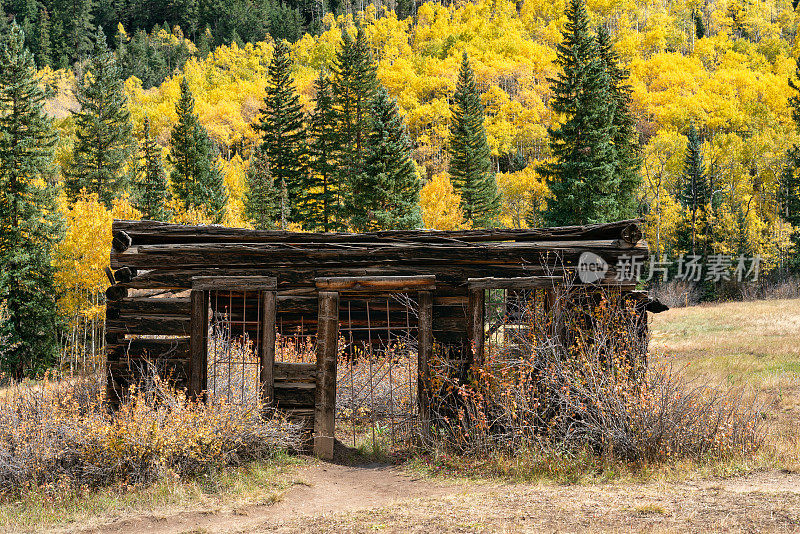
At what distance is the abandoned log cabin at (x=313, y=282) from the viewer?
902cm

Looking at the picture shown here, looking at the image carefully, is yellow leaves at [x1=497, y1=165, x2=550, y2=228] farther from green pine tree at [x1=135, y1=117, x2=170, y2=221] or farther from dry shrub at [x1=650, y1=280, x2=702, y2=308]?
green pine tree at [x1=135, y1=117, x2=170, y2=221]

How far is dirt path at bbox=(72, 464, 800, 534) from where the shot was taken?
6043 millimetres

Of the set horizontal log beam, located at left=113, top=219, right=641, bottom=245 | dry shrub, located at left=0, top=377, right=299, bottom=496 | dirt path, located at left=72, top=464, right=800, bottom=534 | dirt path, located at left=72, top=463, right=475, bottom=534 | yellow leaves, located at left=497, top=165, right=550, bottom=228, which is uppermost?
yellow leaves, located at left=497, top=165, right=550, bottom=228

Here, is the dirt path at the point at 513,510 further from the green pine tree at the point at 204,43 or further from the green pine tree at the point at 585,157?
the green pine tree at the point at 204,43

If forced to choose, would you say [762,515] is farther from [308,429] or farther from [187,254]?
[187,254]

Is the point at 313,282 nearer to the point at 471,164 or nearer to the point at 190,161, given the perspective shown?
the point at 471,164

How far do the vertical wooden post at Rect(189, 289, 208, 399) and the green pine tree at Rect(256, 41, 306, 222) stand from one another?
35.3 meters

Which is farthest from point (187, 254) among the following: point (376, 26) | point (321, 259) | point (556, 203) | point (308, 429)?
point (376, 26)

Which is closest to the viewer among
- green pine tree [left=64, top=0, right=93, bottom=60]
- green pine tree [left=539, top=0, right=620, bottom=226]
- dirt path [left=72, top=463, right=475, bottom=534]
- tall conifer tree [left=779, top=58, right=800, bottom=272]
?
dirt path [left=72, top=463, right=475, bottom=534]

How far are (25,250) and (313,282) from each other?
25.1 metres

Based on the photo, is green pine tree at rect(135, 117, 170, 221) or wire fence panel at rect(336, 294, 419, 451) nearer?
wire fence panel at rect(336, 294, 419, 451)

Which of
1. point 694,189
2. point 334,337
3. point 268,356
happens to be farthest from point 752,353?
point 694,189

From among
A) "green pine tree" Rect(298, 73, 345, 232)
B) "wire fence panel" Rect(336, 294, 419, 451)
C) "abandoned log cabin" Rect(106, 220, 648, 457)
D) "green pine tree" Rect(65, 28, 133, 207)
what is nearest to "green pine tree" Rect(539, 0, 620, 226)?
"green pine tree" Rect(298, 73, 345, 232)

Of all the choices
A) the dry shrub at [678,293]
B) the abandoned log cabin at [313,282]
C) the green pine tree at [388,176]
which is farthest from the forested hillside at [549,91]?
the abandoned log cabin at [313,282]
